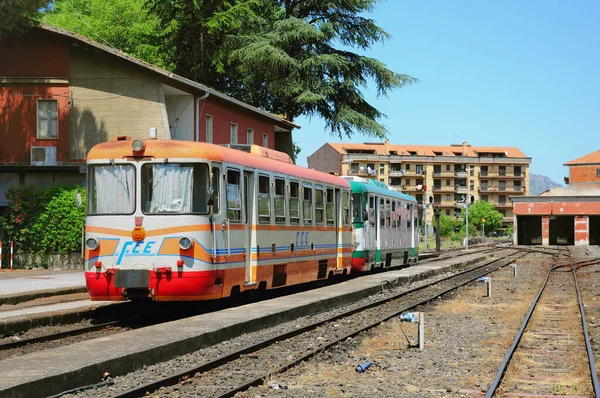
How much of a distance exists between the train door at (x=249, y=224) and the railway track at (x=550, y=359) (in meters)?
4.82

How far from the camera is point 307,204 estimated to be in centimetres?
1912

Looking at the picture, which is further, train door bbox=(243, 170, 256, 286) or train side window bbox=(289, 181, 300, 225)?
train side window bbox=(289, 181, 300, 225)

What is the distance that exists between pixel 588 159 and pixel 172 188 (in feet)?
347

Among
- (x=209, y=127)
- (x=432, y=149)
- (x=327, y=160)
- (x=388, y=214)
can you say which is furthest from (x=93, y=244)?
(x=432, y=149)

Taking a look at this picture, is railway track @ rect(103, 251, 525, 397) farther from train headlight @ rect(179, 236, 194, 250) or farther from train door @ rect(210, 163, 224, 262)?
train headlight @ rect(179, 236, 194, 250)

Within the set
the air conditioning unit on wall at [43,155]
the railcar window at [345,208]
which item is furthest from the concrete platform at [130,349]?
the air conditioning unit on wall at [43,155]

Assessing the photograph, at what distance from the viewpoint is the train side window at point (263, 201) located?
16.0 meters

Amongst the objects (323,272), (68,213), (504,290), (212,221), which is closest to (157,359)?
(212,221)

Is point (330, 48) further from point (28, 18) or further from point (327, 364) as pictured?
point (327, 364)

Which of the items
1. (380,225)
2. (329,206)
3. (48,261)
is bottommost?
(48,261)

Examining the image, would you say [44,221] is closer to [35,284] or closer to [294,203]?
[35,284]

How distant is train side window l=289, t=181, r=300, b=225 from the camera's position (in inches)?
707

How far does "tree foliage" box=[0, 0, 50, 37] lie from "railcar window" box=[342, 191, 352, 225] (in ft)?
40.8

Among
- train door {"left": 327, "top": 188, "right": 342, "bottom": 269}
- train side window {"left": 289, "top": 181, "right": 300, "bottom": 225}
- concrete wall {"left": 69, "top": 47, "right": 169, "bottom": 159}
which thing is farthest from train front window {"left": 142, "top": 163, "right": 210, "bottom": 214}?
concrete wall {"left": 69, "top": 47, "right": 169, "bottom": 159}
